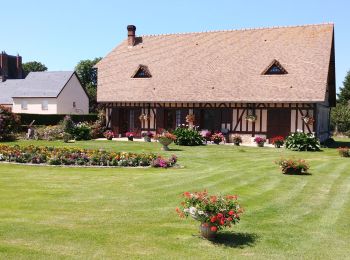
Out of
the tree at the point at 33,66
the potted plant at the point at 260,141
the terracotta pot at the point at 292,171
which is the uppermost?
the tree at the point at 33,66

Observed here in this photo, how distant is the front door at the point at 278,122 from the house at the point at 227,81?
0.23ft

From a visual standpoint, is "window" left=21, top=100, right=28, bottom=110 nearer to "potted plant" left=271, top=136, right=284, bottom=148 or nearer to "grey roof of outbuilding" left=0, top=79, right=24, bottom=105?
"grey roof of outbuilding" left=0, top=79, right=24, bottom=105

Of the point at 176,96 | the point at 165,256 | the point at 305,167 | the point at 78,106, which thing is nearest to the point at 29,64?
the point at 78,106

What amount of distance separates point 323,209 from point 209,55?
2663 cm

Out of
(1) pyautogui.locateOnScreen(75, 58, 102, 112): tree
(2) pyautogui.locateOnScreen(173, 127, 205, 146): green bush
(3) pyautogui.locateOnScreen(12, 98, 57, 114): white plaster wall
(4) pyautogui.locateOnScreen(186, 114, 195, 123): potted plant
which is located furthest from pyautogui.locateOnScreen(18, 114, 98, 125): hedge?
(1) pyautogui.locateOnScreen(75, 58, 102, 112): tree

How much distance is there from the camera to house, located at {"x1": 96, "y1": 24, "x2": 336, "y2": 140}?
32062 millimetres

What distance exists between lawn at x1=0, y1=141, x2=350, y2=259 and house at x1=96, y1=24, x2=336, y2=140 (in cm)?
1453

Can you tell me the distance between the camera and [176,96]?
115ft

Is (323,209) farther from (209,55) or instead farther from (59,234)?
(209,55)

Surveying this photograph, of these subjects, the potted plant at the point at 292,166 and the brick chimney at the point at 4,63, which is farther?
the brick chimney at the point at 4,63

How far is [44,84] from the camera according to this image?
53.2 meters

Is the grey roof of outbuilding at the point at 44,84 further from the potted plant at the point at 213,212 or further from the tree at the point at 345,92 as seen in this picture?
the potted plant at the point at 213,212

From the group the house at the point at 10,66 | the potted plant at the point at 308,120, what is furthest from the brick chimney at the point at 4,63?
the potted plant at the point at 308,120

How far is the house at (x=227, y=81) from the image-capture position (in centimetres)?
3206
